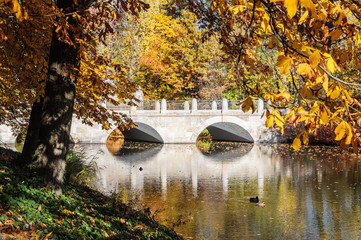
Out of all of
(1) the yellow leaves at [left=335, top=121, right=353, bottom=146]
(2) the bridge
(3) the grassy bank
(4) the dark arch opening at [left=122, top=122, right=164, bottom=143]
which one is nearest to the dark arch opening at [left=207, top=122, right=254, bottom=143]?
(2) the bridge

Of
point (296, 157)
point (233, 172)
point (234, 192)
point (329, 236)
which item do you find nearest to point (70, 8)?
point (329, 236)

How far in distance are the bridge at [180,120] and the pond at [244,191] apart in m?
6.49

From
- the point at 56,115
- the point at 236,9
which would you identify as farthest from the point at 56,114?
the point at 236,9

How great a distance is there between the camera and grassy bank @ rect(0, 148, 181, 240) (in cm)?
447

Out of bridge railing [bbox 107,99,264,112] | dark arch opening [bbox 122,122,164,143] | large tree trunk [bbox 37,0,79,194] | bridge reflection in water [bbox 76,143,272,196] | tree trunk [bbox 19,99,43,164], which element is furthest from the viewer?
dark arch opening [bbox 122,122,164,143]

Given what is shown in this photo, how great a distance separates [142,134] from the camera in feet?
109

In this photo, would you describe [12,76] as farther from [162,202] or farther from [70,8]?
[162,202]

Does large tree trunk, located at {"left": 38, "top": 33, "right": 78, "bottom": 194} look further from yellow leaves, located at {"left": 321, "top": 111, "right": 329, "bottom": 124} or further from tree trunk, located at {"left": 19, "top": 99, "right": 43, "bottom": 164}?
yellow leaves, located at {"left": 321, "top": 111, "right": 329, "bottom": 124}

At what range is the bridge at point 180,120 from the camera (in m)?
29.2

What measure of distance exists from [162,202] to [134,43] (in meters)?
21.9

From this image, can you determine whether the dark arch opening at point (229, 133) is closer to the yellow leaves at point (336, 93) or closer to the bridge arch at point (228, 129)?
the bridge arch at point (228, 129)

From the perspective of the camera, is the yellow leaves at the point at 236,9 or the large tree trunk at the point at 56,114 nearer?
the yellow leaves at the point at 236,9

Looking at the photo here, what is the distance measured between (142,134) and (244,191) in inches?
806

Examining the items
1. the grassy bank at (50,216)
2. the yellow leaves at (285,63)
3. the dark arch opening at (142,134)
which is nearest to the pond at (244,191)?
the grassy bank at (50,216)
